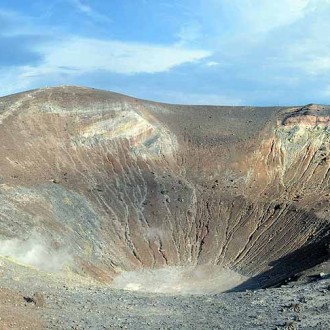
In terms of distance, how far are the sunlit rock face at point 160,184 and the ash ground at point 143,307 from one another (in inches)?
390

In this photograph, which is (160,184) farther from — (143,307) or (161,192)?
(143,307)

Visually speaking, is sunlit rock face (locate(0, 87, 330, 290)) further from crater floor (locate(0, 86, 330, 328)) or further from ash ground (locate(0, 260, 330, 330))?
ash ground (locate(0, 260, 330, 330))

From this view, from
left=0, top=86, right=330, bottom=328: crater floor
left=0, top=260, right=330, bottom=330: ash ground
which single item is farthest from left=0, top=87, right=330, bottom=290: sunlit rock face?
left=0, top=260, right=330, bottom=330: ash ground

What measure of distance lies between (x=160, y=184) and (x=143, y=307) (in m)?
29.3

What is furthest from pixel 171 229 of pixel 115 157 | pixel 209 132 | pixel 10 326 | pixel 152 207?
pixel 10 326

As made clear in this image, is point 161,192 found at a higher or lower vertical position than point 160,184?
lower

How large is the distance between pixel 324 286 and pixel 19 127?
3637 cm

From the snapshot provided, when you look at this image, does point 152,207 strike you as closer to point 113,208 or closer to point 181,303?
point 113,208

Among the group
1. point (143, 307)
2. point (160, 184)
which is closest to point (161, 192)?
point (160, 184)

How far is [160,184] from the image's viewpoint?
54.0m

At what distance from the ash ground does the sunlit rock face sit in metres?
9.90

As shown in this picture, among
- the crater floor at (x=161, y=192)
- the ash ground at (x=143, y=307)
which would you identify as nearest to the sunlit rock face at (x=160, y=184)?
the crater floor at (x=161, y=192)

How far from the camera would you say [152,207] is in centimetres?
5047

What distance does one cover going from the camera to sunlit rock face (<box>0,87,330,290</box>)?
42594 millimetres
